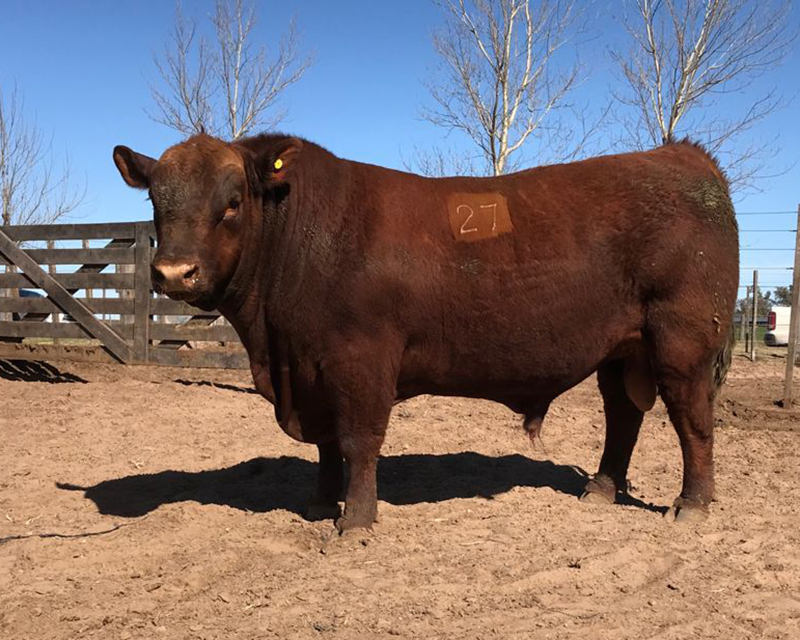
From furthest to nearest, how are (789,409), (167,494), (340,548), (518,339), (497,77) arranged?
(497,77) < (789,409) < (167,494) < (518,339) < (340,548)

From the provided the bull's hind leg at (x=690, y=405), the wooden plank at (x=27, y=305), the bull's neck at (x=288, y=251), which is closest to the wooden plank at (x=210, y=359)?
the wooden plank at (x=27, y=305)

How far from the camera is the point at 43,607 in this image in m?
3.66

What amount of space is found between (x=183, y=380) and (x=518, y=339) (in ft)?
19.9

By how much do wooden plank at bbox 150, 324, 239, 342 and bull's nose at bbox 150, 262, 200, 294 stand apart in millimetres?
5562

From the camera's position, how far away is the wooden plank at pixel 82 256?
10.3 metres

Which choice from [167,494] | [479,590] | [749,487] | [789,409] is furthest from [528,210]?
[789,409]

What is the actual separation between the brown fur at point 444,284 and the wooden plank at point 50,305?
5848 mm

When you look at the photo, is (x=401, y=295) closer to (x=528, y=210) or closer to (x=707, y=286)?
(x=528, y=210)

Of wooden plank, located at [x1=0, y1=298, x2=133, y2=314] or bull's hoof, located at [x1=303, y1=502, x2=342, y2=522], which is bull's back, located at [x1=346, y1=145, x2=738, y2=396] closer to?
bull's hoof, located at [x1=303, y1=502, x2=342, y2=522]

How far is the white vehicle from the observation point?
21.1 m

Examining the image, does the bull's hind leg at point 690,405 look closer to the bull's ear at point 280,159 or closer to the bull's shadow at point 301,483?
the bull's shadow at point 301,483

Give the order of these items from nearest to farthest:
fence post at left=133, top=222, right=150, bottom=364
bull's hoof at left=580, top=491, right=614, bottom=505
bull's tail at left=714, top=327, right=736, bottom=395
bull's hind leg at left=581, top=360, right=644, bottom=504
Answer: bull's hoof at left=580, top=491, right=614, bottom=505, bull's hind leg at left=581, top=360, right=644, bottom=504, bull's tail at left=714, top=327, right=736, bottom=395, fence post at left=133, top=222, right=150, bottom=364

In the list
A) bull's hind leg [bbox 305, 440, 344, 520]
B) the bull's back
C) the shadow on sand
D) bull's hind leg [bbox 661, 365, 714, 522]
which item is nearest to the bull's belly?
the bull's back

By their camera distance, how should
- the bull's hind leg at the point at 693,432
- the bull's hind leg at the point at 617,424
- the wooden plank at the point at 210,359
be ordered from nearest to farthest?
the bull's hind leg at the point at 693,432
the bull's hind leg at the point at 617,424
the wooden plank at the point at 210,359
